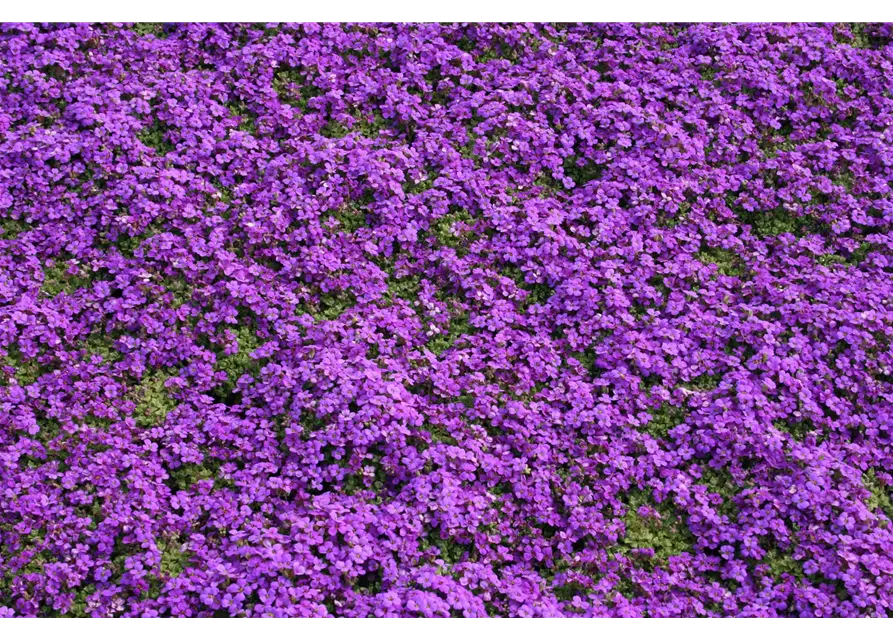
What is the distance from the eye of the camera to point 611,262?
816cm

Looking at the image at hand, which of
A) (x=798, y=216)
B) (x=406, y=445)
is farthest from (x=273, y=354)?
(x=798, y=216)

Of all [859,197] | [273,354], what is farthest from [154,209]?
[859,197]

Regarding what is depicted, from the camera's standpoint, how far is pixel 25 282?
770cm

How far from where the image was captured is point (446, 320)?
776 centimetres

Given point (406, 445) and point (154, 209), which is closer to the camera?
point (406, 445)

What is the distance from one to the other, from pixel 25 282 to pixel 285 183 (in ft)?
7.03

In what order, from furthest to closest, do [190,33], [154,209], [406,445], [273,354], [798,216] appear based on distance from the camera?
1. [190,33]
2. [798,216]
3. [154,209]
4. [273,354]
5. [406,445]

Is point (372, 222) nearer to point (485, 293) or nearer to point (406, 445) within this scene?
point (485, 293)

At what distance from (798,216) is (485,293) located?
286 cm

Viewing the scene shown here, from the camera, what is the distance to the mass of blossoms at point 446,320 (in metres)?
6.61

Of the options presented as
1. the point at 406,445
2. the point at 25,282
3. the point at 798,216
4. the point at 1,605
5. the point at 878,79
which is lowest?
the point at 1,605

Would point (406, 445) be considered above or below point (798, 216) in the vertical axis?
below

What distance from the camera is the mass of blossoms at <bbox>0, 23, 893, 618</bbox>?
6609 mm

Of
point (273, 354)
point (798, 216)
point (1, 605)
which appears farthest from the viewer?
point (798, 216)
